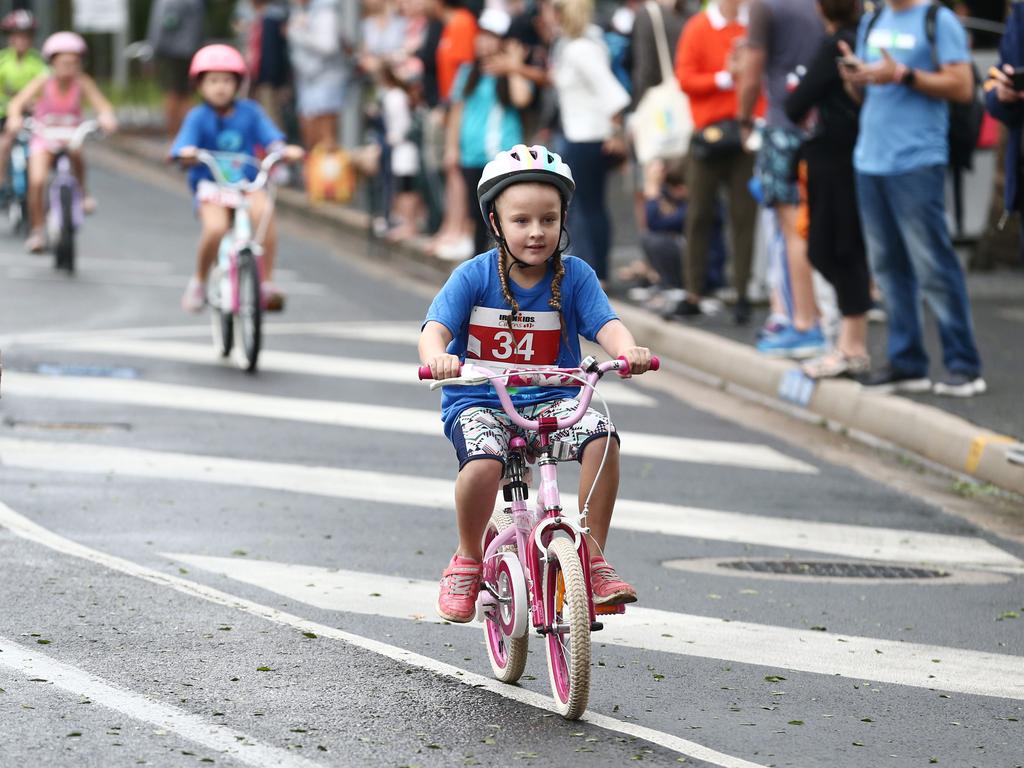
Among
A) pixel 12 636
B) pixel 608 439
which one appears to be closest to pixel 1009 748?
pixel 608 439

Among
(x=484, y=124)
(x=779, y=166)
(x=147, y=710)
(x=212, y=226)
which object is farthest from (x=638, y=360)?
(x=484, y=124)

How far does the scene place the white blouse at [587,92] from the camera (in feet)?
49.2

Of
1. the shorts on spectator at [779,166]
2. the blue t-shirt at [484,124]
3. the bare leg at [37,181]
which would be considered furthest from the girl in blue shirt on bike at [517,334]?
the bare leg at [37,181]

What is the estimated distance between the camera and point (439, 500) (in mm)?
9211

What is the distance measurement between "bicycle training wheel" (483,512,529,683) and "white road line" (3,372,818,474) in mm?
4290

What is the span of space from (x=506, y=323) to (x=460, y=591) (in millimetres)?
818

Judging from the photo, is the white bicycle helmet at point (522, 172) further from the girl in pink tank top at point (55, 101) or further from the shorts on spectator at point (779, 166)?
the girl in pink tank top at point (55, 101)

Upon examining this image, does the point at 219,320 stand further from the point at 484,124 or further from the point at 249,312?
the point at 484,124

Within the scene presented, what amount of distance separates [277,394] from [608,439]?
247 inches

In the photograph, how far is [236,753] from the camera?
5.39m

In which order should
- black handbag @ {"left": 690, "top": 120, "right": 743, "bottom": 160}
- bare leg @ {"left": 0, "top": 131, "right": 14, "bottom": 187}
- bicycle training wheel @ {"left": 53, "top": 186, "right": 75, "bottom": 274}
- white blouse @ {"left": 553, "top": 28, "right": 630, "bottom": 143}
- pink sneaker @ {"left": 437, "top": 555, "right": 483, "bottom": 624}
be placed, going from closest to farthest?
pink sneaker @ {"left": 437, "top": 555, "right": 483, "bottom": 624}
black handbag @ {"left": 690, "top": 120, "right": 743, "bottom": 160}
white blouse @ {"left": 553, "top": 28, "right": 630, "bottom": 143}
bicycle training wheel @ {"left": 53, "top": 186, "right": 75, "bottom": 274}
bare leg @ {"left": 0, "top": 131, "right": 14, "bottom": 187}

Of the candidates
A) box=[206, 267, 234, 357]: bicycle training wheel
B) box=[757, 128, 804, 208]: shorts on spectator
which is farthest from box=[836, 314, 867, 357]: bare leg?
box=[206, 267, 234, 357]: bicycle training wheel

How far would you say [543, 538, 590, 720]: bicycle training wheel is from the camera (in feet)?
18.6

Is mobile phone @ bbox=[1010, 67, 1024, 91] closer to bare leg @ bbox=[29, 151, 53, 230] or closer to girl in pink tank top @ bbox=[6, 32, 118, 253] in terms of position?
girl in pink tank top @ bbox=[6, 32, 118, 253]
